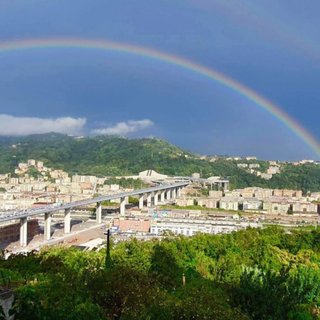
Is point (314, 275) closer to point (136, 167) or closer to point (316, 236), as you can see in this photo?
point (316, 236)

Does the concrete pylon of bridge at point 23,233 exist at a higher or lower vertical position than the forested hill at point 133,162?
lower

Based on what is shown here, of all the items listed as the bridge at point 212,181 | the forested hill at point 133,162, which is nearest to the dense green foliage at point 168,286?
the bridge at point 212,181

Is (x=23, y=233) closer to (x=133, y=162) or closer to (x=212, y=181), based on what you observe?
(x=212, y=181)

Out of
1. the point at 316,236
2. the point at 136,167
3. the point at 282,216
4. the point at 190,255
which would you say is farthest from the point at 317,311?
the point at 136,167

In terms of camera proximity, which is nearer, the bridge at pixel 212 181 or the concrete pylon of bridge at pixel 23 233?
the concrete pylon of bridge at pixel 23 233

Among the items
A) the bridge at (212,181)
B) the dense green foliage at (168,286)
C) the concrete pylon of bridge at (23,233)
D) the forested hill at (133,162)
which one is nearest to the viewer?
the dense green foliage at (168,286)

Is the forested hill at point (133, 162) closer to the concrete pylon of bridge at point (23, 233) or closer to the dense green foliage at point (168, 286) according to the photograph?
the concrete pylon of bridge at point (23, 233)

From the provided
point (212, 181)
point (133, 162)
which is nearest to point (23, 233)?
point (212, 181)
